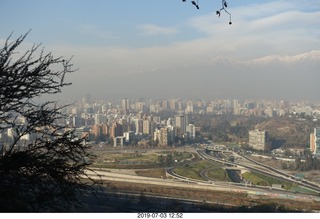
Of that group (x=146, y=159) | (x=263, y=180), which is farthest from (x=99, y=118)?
(x=263, y=180)

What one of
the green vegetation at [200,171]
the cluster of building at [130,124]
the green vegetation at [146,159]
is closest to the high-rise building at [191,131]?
the cluster of building at [130,124]

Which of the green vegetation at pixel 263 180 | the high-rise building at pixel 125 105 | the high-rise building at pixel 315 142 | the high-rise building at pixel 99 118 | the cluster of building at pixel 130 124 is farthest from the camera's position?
the high-rise building at pixel 315 142

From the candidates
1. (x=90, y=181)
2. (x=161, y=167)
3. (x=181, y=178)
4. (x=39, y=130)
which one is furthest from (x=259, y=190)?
(x=39, y=130)

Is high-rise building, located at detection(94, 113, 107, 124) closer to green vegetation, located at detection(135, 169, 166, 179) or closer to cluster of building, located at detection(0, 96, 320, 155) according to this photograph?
cluster of building, located at detection(0, 96, 320, 155)

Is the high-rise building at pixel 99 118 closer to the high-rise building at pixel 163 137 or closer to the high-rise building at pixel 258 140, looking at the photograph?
the high-rise building at pixel 163 137

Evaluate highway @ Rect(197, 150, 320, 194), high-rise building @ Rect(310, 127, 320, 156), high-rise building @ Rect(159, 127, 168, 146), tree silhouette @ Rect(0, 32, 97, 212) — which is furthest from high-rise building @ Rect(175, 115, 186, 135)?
tree silhouette @ Rect(0, 32, 97, 212)

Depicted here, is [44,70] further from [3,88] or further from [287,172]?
[287,172]
